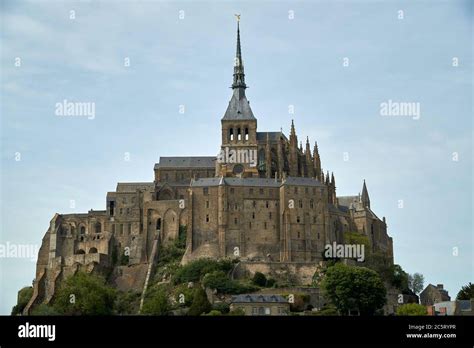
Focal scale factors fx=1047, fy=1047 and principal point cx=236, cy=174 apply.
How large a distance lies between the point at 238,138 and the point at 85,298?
98.7 feet

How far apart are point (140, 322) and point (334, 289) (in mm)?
51770

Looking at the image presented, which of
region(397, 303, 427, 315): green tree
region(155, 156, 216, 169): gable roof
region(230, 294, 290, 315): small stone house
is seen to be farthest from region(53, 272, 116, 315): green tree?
region(397, 303, 427, 315): green tree

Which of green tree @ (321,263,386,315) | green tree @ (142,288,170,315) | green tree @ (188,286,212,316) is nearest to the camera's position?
green tree @ (188,286,212,316)

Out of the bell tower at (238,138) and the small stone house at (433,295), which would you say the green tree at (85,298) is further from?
the small stone house at (433,295)

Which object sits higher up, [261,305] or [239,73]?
[239,73]

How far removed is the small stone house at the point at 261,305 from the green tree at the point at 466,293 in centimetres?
1573

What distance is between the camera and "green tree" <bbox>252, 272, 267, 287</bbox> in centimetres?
9694

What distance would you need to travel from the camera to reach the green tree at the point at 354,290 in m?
90.1

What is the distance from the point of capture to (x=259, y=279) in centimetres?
9725

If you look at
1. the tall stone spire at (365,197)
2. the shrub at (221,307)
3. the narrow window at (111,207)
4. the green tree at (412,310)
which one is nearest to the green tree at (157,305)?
the shrub at (221,307)

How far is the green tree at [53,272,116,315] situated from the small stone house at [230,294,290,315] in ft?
37.0

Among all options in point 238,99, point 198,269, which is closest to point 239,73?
point 238,99

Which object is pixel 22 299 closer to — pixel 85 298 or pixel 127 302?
pixel 127 302

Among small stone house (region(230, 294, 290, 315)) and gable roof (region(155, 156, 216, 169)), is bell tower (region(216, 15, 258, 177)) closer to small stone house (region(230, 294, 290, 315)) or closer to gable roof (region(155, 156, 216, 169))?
gable roof (region(155, 156, 216, 169))
